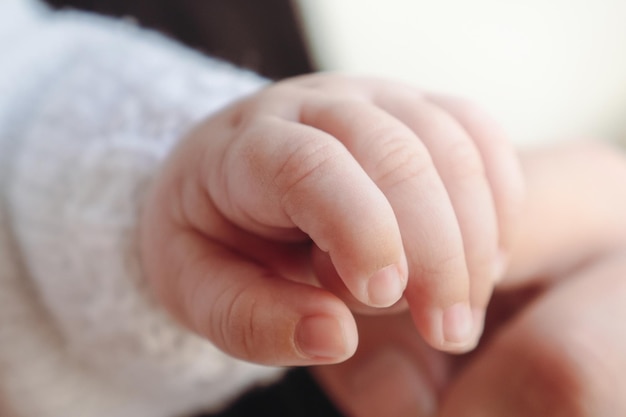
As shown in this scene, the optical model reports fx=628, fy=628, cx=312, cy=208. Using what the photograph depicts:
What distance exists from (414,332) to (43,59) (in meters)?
0.39

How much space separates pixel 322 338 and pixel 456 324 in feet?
0.24

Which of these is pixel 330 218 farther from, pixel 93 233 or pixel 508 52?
pixel 508 52

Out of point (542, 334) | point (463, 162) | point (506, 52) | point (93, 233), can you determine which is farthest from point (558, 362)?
point (506, 52)

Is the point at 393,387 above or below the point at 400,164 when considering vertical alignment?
below

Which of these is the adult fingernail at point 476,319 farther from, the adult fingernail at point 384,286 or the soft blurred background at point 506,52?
the soft blurred background at point 506,52

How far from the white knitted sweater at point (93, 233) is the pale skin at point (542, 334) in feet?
0.32

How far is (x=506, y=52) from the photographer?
854mm

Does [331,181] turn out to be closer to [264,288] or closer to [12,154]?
[264,288]

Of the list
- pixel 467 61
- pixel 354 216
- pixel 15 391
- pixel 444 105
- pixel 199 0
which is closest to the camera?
pixel 354 216

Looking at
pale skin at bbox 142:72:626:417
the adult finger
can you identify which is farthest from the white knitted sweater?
the adult finger

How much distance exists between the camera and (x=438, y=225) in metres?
0.28

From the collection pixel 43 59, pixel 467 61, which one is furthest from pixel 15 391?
pixel 467 61

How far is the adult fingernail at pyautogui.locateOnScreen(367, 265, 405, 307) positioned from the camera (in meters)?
0.24

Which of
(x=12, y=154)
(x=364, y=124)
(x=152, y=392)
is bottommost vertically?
(x=152, y=392)
